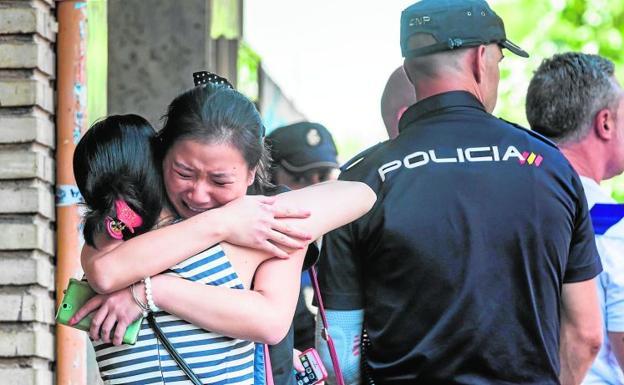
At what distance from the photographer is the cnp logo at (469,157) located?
2885mm

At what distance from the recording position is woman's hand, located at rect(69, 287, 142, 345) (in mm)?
2281

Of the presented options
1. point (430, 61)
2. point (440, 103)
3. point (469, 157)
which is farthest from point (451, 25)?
point (469, 157)

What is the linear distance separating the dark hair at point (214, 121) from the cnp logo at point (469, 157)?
0.50 meters

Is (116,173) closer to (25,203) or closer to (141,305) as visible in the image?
(141,305)

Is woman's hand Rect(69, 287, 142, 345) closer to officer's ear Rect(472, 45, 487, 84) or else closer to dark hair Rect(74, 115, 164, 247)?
dark hair Rect(74, 115, 164, 247)

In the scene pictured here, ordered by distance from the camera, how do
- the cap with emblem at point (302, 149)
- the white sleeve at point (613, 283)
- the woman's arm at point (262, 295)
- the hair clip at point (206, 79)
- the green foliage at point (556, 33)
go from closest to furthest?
the woman's arm at point (262, 295)
the hair clip at point (206, 79)
the white sleeve at point (613, 283)
the cap with emblem at point (302, 149)
the green foliage at point (556, 33)

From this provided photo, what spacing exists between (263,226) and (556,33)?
10818 mm

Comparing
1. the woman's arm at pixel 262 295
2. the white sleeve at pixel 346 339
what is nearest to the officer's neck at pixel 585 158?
the white sleeve at pixel 346 339

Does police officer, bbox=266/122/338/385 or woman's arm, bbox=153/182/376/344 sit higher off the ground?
police officer, bbox=266/122/338/385

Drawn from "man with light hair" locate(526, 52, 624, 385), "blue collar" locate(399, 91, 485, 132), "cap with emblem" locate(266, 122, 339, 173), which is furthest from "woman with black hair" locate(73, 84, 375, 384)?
"cap with emblem" locate(266, 122, 339, 173)

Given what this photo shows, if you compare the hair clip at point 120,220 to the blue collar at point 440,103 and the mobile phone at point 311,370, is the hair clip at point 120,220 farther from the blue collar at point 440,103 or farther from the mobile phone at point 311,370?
the blue collar at point 440,103

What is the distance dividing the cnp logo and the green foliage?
378 inches

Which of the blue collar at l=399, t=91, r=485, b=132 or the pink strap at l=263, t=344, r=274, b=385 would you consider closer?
the pink strap at l=263, t=344, r=274, b=385

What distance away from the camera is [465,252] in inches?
111
